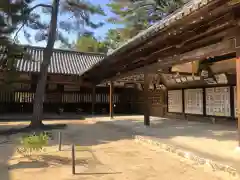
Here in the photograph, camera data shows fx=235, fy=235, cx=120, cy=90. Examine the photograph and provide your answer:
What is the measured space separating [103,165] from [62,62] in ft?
51.3

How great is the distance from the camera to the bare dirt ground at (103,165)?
13.5 feet

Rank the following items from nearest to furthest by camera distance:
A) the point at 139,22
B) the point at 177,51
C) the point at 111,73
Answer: the point at 177,51, the point at 111,73, the point at 139,22

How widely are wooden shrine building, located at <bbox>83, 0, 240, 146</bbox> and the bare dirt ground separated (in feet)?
5.81

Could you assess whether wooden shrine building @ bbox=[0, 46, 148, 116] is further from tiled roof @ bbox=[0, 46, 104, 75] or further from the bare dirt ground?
the bare dirt ground

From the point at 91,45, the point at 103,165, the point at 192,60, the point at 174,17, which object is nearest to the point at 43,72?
the point at 192,60

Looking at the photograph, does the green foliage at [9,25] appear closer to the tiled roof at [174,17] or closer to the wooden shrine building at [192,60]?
the wooden shrine building at [192,60]

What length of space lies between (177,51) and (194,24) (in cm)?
225

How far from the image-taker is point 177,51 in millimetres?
7652

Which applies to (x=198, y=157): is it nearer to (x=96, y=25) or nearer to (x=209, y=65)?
(x=209, y=65)

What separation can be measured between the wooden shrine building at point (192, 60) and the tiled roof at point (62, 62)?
125 inches

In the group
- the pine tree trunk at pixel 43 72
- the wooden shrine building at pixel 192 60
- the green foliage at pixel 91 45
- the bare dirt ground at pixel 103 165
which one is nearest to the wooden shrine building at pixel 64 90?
the wooden shrine building at pixel 192 60

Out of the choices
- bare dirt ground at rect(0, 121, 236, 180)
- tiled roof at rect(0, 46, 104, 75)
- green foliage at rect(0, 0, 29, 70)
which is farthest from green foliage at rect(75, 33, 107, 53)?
bare dirt ground at rect(0, 121, 236, 180)

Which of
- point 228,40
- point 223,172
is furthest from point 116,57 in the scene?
point 223,172

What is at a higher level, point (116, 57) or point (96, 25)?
point (96, 25)
